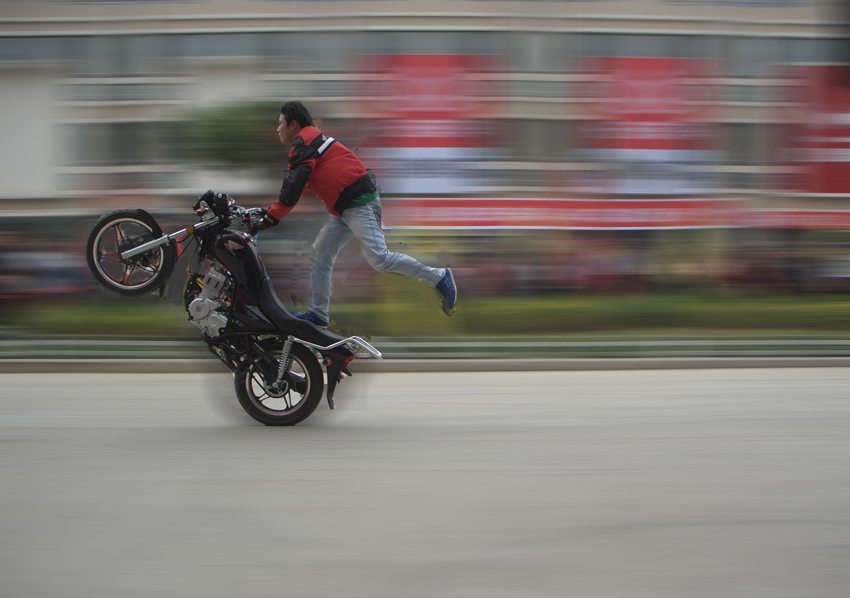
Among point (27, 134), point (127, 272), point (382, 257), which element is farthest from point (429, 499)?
point (27, 134)

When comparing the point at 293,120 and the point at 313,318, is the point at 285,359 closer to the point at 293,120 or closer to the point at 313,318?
the point at 313,318

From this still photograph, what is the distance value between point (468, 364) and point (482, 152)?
12.8 meters

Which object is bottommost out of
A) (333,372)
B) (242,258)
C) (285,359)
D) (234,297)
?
(333,372)

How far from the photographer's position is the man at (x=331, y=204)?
604 cm

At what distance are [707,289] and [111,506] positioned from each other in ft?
52.8

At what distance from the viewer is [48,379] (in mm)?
9203

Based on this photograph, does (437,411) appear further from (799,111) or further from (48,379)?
(799,111)

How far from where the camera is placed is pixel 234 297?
244 inches

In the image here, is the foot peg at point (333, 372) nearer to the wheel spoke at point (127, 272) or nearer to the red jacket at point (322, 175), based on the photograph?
the red jacket at point (322, 175)

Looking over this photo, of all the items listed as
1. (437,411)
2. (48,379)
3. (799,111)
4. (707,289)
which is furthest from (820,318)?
(48,379)

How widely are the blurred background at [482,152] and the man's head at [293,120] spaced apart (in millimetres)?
1046

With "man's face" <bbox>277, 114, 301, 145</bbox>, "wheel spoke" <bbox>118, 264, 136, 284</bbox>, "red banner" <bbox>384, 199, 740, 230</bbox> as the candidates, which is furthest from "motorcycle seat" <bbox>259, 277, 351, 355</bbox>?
"red banner" <bbox>384, 199, 740, 230</bbox>

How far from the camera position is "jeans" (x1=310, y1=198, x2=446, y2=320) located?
6.30 meters

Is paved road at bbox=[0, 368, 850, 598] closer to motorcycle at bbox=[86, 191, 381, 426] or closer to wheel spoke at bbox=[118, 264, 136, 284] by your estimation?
motorcycle at bbox=[86, 191, 381, 426]
